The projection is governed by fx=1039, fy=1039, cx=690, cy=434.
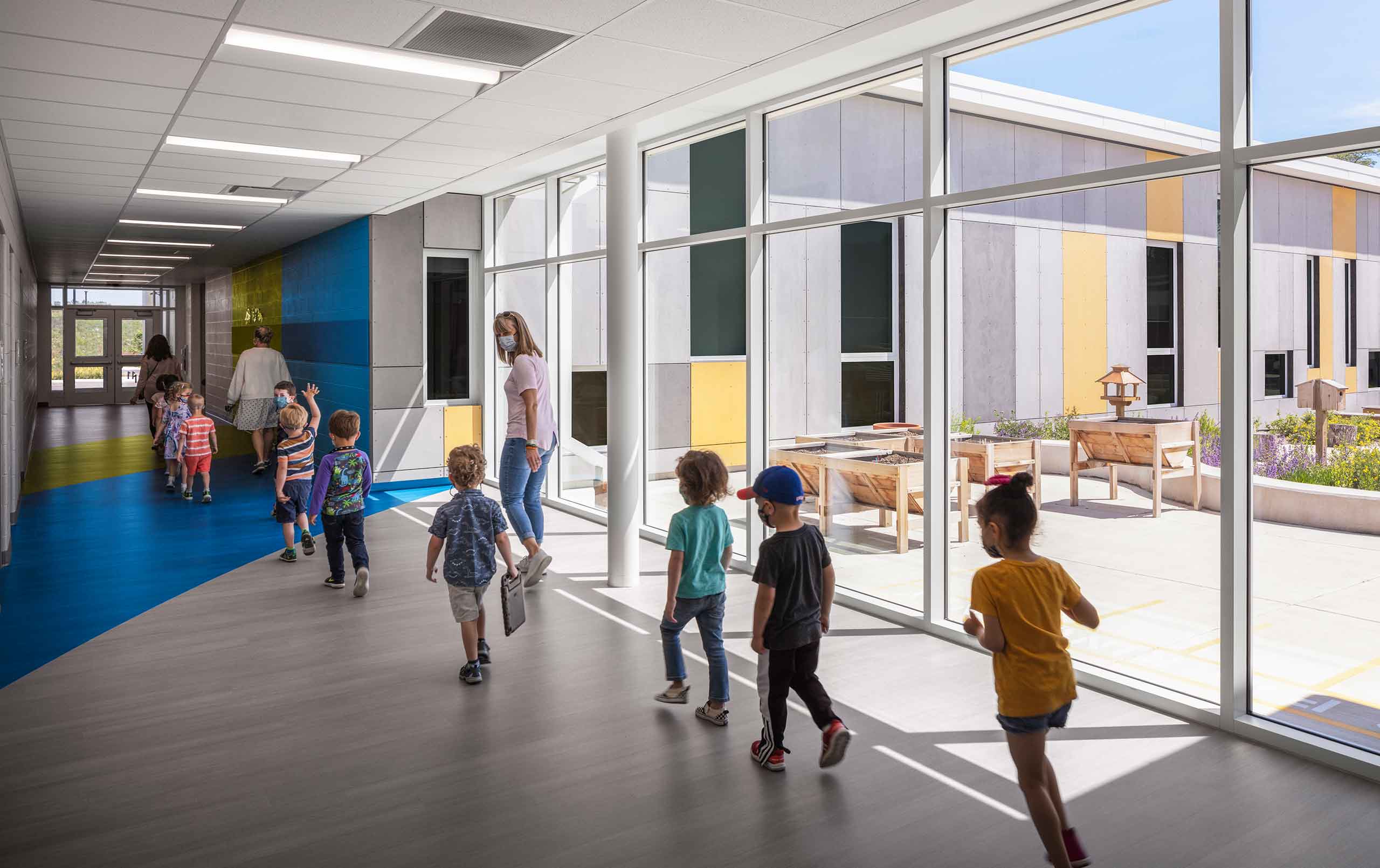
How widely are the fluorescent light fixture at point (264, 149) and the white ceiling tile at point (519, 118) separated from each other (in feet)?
5.01

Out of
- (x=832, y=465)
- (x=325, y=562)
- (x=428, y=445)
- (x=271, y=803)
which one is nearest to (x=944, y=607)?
(x=832, y=465)

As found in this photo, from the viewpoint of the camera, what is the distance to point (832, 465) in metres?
6.62

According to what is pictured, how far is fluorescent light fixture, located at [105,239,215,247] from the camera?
13.4m

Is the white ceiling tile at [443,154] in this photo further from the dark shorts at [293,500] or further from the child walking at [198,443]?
the child walking at [198,443]

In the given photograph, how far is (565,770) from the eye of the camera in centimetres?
367

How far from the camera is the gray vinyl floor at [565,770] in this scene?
3.10 m

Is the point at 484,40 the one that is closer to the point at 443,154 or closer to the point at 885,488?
the point at 443,154

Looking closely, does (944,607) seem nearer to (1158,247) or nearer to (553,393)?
(1158,247)

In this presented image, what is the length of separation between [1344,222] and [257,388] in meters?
10.5

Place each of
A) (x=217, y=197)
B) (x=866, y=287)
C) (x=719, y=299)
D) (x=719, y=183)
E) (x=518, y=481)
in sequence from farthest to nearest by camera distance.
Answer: (x=217, y=197)
(x=719, y=299)
(x=719, y=183)
(x=518, y=481)
(x=866, y=287)

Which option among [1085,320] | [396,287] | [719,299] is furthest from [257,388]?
[1085,320]

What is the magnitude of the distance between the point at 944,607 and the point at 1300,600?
1631mm

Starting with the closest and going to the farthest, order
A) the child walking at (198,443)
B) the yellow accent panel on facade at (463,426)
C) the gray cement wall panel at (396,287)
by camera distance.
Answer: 1. the child walking at (198,443)
2. the gray cement wall panel at (396,287)
3. the yellow accent panel on facade at (463,426)

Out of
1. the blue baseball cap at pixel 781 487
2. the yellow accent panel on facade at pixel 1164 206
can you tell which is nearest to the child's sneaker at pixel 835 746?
the blue baseball cap at pixel 781 487
